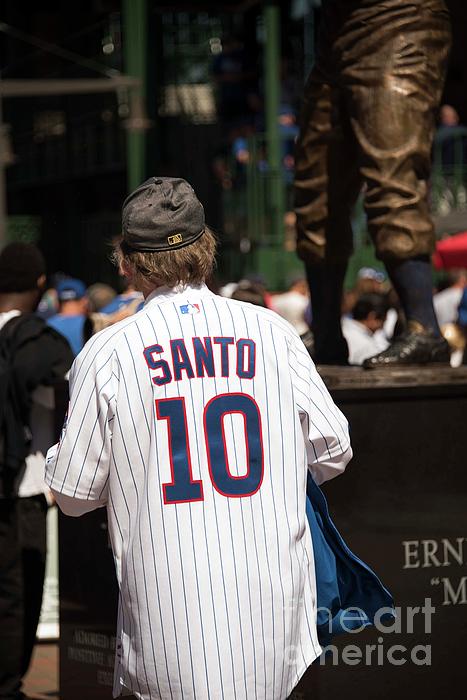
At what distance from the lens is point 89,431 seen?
334cm

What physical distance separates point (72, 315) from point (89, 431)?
716 cm

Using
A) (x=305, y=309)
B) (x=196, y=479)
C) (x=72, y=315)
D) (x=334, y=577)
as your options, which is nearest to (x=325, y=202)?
(x=334, y=577)

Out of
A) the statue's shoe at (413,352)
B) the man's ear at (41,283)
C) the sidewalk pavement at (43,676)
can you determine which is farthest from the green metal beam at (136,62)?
the statue's shoe at (413,352)

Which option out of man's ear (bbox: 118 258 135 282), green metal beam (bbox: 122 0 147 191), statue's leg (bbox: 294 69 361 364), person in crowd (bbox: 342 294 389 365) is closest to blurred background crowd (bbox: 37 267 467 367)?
person in crowd (bbox: 342 294 389 365)

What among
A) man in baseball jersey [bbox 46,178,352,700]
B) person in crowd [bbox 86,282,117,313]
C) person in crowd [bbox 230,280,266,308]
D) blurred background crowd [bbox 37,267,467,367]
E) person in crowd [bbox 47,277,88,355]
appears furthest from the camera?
person in crowd [bbox 86,282,117,313]

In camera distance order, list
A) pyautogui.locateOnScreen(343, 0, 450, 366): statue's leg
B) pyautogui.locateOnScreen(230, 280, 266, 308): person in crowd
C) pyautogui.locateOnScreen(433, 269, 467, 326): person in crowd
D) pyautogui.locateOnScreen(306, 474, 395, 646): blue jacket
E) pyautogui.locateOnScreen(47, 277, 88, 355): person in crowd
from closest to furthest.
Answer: pyautogui.locateOnScreen(306, 474, 395, 646): blue jacket, pyautogui.locateOnScreen(343, 0, 450, 366): statue's leg, pyautogui.locateOnScreen(230, 280, 266, 308): person in crowd, pyautogui.locateOnScreen(47, 277, 88, 355): person in crowd, pyautogui.locateOnScreen(433, 269, 467, 326): person in crowd

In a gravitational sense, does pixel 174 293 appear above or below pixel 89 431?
above

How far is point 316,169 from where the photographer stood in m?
5.68

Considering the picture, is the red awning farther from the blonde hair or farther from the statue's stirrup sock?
the blonde hair

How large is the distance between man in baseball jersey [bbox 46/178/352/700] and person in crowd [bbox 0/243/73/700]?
7.22ft

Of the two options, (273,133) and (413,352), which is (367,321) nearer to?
(413,352)

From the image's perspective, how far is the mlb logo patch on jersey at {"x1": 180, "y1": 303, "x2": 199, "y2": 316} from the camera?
3424 mm

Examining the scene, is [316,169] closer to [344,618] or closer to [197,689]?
[344,618]

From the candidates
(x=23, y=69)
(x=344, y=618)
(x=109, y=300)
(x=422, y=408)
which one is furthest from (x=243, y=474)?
(x=23, y=69)
